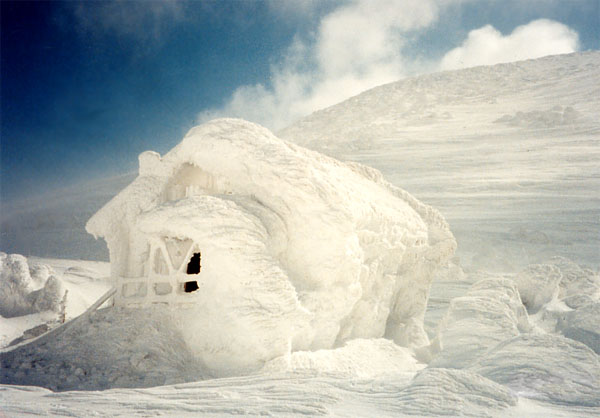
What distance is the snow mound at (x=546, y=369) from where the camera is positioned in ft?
13.5

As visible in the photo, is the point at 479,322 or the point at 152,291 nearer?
the point at 152,291

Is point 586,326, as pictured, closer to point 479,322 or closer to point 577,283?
point 479,322

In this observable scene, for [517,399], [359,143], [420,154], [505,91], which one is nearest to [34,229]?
[359,143]

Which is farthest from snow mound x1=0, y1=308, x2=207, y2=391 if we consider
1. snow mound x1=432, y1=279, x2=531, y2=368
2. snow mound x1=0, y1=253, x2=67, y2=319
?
snow mound x1=0, y1=253, x2=67, y2=319

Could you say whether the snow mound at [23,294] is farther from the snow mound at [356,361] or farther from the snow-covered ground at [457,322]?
the snow mound at [356,361]

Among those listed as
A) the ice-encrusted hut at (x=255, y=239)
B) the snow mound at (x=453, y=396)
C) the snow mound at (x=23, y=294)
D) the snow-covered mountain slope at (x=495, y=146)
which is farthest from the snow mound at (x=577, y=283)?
the snow mound at (x=23, y=294)

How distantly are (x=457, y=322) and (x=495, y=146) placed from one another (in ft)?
78.1

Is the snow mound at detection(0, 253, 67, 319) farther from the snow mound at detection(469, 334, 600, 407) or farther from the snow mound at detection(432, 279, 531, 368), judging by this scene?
the snow mound at detection(469, 334, 600, 407)

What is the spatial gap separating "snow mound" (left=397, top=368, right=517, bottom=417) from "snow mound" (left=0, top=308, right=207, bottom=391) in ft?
7.92

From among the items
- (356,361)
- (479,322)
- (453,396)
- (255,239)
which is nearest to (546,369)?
(453,396)

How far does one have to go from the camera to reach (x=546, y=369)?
4410 mm

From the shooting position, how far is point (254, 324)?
5.09 meters

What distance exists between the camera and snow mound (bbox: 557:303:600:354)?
22.2ft

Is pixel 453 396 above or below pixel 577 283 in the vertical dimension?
below
